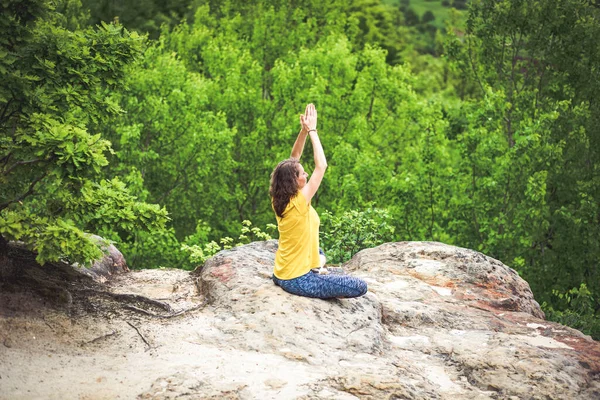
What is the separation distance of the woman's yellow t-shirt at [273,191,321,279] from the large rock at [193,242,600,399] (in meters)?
0.41

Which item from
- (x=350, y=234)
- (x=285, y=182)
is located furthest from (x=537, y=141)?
(x=285, y=182)

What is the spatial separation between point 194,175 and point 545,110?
45.7ft

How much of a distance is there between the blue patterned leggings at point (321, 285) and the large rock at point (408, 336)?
0.12m

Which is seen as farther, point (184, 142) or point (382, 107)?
point (382, 107)

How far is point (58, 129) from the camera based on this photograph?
7527 mm

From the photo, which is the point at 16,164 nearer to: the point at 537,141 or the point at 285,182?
the point at 285,182

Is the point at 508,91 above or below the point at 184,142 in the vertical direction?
above

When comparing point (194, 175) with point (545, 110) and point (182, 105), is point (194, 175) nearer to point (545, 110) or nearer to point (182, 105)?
point (182, 105)

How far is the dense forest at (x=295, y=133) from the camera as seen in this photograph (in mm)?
8328

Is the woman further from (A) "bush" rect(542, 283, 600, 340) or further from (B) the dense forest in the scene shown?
(A) "bush" rect(542, 283, 600, 340)

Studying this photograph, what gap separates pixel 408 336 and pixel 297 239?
6.83 ft

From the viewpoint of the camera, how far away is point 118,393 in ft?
22.0

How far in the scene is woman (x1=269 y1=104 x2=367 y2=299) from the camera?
8406 mm

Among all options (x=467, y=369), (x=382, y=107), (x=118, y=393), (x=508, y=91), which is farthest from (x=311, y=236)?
(x=382, y=107)
